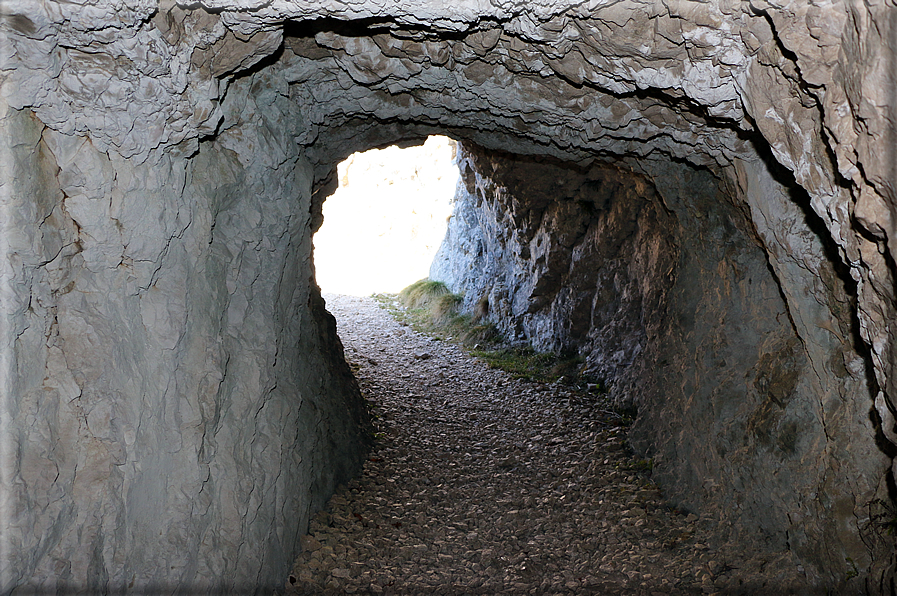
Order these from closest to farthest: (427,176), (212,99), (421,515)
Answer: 1. (212,99)
2. (421,515)
3. (427,176)

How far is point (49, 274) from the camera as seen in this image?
9.62ft

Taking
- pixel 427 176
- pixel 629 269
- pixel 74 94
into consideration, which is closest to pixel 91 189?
pixel 74 94

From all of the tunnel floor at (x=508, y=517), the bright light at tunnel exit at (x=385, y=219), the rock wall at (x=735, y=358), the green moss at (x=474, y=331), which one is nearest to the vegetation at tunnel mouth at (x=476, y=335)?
the green moss at (x=474, y=331)

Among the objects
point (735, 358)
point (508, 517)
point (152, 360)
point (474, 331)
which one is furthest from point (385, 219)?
point (152, 360)

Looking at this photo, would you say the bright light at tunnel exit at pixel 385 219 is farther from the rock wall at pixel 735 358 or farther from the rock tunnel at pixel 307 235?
the rock tunnel at pixel 307 235

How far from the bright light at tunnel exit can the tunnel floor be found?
1602 centimetres

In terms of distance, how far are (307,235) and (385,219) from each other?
82.9ft

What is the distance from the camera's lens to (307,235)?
19.2ft

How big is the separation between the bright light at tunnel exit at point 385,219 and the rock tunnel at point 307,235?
1938 cm

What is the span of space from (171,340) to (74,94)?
1.56m

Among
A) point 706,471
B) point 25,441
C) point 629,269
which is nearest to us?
point 25,441

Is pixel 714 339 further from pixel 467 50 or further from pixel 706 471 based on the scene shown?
pixel 467 50

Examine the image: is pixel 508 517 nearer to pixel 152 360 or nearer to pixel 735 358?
pixel 735 358

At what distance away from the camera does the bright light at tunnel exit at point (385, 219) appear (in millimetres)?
26234
